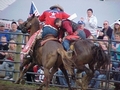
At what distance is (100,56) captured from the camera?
11656 millimetres

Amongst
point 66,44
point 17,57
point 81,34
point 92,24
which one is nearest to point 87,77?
point 66,44

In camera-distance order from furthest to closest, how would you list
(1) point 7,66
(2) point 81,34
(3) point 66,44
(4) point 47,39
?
(1) point 7,66 < (2) point 81,34 < (3) point 66,44 < (4) point 47,39

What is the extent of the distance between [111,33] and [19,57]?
307 centimetres

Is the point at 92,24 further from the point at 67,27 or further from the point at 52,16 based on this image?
the point at 52,16

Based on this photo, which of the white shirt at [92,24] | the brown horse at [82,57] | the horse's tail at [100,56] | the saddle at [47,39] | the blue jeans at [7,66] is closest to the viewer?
the brown horse at [82,57]

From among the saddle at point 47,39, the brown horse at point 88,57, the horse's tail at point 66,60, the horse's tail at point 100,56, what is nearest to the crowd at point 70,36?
the saddle at point 47,39

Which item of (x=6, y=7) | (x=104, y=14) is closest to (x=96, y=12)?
(x=104, y=14)

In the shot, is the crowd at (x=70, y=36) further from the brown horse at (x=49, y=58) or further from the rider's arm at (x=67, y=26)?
the brown horse at (x=49, y=58)

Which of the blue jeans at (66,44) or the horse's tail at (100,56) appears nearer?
the horse's tail at (100,56)

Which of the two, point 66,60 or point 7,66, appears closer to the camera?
point 66,60

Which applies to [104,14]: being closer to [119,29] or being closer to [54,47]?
[119,29]

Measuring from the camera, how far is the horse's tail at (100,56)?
11648 millimetres

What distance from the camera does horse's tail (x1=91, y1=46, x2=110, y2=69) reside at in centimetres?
1165

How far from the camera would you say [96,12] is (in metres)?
16.7
